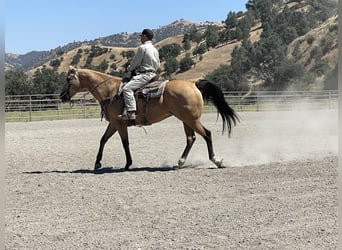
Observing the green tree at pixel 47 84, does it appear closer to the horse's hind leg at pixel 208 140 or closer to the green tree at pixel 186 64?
the green tree at pixel 186 64

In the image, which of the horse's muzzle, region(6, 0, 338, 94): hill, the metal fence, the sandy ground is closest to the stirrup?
the sandy ground

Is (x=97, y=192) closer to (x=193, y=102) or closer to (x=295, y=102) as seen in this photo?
(x=193, y=102)

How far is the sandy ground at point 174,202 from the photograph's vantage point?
416cm

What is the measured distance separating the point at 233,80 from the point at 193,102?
49.0m

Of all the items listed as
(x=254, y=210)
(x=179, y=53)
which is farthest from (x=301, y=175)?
(x=179, y=53)

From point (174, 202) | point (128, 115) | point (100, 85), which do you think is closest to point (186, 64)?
point (100, 85)

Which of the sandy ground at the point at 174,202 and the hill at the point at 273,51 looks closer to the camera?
the sandy ground at the point at 174,202

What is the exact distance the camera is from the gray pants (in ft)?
26.2

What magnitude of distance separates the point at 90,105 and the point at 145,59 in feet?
67.4

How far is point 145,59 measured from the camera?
8.13 m

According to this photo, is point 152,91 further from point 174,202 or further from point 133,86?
point 174,202

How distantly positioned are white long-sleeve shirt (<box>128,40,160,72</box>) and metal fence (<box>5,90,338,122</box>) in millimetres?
14938

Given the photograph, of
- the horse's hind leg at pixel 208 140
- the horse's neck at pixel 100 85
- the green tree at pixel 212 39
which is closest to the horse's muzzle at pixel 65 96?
the horse's neck at pixel 100 85

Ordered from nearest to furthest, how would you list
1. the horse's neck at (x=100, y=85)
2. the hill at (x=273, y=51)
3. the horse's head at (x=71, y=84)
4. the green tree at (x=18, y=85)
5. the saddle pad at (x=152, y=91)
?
the saddle pad at (x=152, y=91) < the horse's neck at (x=100, y=85) < the horse's head at (x=71, y=84) < the green tree at (x=18, y=85) < the hill at (x=273, y=51)
